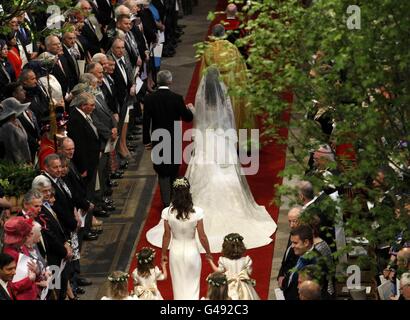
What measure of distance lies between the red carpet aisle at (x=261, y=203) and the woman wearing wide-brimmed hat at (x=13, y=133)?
195 centimetres

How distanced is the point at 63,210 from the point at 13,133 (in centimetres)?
172

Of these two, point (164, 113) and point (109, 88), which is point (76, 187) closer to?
point (164, 113)

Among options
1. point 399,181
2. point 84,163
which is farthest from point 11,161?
point 399,181

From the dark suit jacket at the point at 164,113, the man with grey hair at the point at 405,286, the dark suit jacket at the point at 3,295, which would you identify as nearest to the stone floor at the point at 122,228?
the dark suit jacket at the point at 164,113

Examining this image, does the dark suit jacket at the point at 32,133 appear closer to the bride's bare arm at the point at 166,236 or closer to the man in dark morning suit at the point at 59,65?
the man in dark morning suit at the point at 59,65

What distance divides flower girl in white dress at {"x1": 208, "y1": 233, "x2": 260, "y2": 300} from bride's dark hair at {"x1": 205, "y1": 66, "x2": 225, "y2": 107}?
14.0ft


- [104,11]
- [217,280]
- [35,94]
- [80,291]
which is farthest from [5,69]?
[217,280]

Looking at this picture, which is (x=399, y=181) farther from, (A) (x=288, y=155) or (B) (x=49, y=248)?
(A) (x=288, y=155)

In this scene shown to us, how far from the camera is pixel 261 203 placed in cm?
1706

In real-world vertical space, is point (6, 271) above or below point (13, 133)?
above

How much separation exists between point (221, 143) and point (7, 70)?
3091mm

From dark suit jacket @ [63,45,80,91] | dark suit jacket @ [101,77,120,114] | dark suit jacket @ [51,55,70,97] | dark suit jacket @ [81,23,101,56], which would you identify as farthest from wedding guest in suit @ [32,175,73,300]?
dark suit jacket @ [81,23,101,56]

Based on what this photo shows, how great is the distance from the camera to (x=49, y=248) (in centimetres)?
1323

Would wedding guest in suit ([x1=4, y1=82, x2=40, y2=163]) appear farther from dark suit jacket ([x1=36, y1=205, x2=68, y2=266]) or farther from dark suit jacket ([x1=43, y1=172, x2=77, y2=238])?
dark suit jacket ([x1=36, y1=205, x2=68, y2=266])
